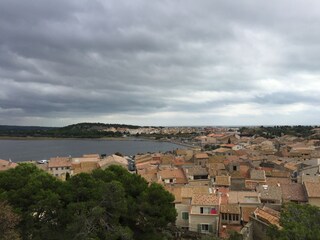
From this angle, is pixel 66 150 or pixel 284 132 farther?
pixel 284 132

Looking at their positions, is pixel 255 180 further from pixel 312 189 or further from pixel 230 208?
pixel 230 208

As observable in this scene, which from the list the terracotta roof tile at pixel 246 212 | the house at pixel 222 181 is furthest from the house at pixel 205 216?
the house at pixel 222 181

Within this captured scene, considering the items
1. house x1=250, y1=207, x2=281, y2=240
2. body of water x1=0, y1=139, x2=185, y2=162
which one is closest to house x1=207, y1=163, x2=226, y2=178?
house x1=250, y1=207, x2=281, y2=240

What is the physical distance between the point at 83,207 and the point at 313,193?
60.2 feet

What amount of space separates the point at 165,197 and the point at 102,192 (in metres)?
4.53

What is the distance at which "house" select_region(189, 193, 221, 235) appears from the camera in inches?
885

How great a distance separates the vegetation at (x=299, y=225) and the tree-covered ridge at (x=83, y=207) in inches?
293

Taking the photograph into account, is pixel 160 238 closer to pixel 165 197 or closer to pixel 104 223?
pixel 165 197

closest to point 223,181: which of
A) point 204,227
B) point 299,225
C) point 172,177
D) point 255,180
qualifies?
Answer: point 255,180

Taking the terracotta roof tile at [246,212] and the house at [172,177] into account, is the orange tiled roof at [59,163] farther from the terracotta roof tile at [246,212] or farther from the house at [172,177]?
the terracotta roof tile at [246,212]

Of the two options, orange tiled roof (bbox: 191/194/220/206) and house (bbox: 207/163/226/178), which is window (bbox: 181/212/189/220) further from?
house (bbox: 207/163/226/178)

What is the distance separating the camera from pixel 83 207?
56.4 feet

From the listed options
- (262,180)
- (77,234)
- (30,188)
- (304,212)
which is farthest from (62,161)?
(304,212)

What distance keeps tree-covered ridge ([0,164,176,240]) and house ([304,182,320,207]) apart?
12.2m
